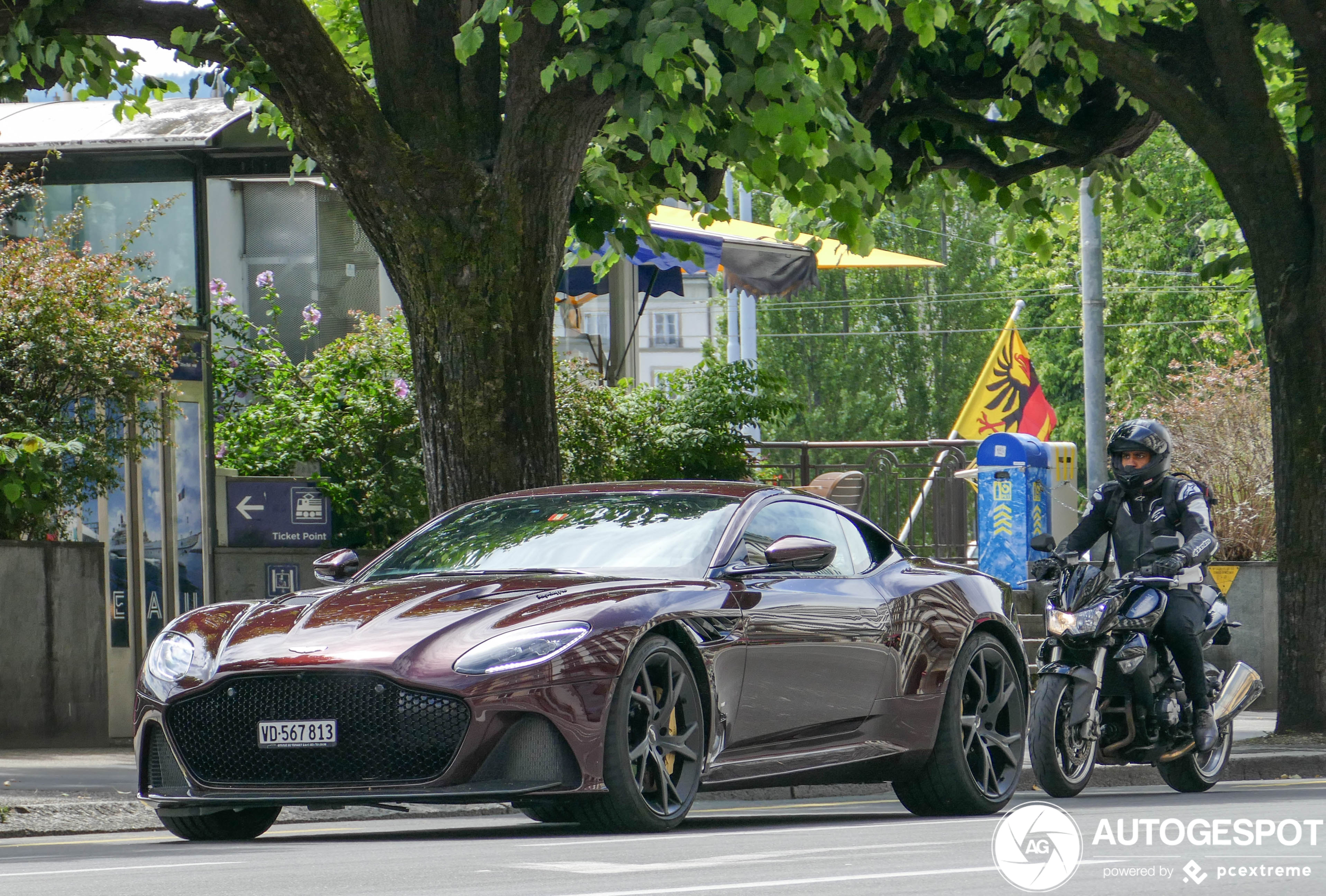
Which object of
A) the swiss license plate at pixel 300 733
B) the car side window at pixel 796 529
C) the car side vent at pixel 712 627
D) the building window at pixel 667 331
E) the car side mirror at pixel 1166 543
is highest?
the building window at pixel 667 331

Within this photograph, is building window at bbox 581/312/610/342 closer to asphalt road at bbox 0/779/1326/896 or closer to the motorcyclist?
the motorcyclist

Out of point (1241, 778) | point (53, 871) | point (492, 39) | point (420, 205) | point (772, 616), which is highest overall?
point (492, 39)

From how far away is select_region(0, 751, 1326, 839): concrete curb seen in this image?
28.8 feet

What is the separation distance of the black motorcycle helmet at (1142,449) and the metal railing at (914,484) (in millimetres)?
9496

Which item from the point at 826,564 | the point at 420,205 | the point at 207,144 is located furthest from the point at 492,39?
the point at 207,144

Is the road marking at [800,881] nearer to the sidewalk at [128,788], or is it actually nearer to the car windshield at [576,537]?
the car windshield at [576,537]

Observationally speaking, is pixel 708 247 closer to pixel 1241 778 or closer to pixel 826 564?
pixel 1241 778

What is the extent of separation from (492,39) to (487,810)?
394 cm

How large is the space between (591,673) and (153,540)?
8.41 meters

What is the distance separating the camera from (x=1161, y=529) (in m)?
10.5

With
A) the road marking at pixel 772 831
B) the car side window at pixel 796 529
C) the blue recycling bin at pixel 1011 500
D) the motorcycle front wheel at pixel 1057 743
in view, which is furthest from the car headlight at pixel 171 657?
the blue recycling bin at pixel 1011 500

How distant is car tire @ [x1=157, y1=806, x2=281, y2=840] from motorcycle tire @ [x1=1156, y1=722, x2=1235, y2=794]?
4.69 meters

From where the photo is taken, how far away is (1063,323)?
6125cm

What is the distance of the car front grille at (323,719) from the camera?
7.00m
